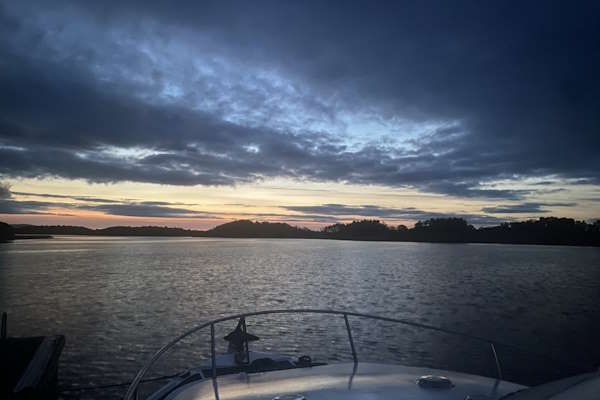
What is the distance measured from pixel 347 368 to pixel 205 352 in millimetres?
15022

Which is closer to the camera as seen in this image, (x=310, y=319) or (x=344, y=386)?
(x=344, y=386)

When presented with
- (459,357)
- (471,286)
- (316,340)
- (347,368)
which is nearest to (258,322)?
(316,340)

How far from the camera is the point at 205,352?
731 inches

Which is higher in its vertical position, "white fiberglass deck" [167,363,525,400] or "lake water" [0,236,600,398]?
"white fiberglass deck" [167,363,525,400]

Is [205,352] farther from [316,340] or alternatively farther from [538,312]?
[538,312]

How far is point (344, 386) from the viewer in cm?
432

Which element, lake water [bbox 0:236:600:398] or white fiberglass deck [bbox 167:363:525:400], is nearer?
white fiberglass deck [bbox 167:363:525:400]

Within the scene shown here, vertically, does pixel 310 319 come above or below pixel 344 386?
below

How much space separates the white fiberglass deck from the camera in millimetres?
4027

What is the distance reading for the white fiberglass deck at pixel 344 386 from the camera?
4.03m

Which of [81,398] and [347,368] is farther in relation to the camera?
[81,398]

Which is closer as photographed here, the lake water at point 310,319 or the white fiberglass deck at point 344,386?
the white fiberglass deck at point 344,386

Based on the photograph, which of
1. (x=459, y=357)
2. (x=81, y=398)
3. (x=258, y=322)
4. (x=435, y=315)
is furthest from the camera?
(x=435, y=315)

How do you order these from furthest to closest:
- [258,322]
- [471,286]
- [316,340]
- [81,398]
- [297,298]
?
1. [471,286]
2. [297,298]
3. [258,322]
4. [316,340]
5. [81,398]
